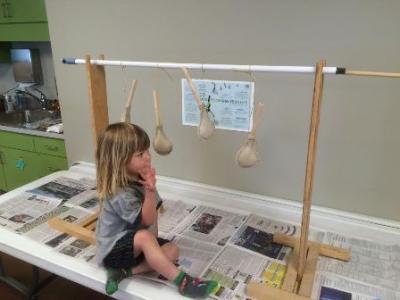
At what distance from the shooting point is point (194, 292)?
37.1 inches

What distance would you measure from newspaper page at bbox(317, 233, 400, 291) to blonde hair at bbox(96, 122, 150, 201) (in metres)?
0.69

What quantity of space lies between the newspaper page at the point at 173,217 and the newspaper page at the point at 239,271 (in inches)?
9.2

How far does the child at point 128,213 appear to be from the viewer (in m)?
0.98

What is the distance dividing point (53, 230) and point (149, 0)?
0.99m

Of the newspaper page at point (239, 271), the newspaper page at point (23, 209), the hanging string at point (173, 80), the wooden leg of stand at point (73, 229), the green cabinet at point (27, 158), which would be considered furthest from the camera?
the green cabinet at point (27, 158)

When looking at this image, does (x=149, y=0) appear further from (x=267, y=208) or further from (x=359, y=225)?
(x=359, y=225)

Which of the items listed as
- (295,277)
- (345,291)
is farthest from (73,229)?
(345,291)

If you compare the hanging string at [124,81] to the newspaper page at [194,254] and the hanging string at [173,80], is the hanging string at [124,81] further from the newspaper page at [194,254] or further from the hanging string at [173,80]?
the newspaper page at [194,254]

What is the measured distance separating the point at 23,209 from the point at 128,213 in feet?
2.25

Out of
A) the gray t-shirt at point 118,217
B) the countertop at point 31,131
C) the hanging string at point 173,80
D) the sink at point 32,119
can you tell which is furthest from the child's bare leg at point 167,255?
the sink at point 32,119

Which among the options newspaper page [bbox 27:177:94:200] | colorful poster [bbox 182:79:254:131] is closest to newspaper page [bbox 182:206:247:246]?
colorful poster [bbox 182:79:254:131]

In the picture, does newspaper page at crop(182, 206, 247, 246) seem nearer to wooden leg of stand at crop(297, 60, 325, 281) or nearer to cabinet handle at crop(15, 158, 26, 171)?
wooden leg of stand at crop(297, 60, 325, 281)

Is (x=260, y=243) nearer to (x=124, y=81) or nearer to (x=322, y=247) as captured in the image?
(x=322, y=247)

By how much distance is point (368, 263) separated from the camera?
1.11m
